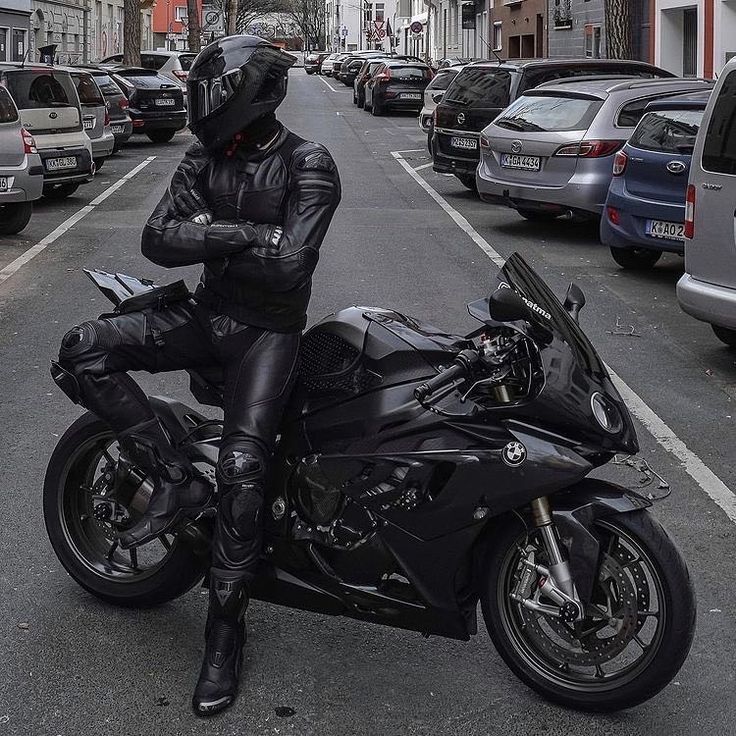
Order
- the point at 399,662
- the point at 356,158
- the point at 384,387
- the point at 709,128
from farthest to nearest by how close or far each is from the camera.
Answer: the point at 356,158 < the point at 709,128 < the point at 399,662 < the point at 384,387

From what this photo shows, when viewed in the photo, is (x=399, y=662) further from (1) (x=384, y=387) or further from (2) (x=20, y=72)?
(2) (x=20, y=72)

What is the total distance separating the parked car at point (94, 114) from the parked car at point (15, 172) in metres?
6.05

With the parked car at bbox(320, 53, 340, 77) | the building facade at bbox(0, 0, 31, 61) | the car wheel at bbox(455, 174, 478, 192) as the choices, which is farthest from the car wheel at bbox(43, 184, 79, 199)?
the parked car at bbox(320, 53, 340, 77)

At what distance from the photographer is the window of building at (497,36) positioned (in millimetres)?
53938

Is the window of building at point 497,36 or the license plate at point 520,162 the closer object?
the license plate at point 520,162

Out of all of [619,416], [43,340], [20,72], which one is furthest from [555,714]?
[20,72]

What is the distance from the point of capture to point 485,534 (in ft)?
12.3

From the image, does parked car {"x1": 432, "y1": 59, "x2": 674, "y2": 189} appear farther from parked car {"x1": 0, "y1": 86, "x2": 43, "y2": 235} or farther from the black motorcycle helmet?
the black motorcycle helmet

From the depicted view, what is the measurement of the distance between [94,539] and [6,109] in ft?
35.9

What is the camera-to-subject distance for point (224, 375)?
4105 mm

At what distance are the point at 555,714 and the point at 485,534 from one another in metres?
0.53

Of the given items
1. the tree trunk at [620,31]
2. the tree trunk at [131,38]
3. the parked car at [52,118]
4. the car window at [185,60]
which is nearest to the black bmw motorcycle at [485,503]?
the parked car at [52,118]

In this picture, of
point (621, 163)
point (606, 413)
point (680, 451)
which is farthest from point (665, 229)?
point (606, 413)

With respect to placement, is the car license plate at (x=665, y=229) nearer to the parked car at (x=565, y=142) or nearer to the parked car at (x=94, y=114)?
the parked car at (x=565, y=142)
